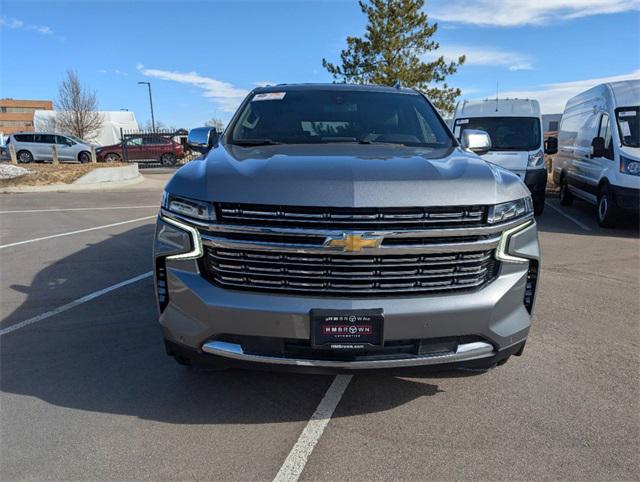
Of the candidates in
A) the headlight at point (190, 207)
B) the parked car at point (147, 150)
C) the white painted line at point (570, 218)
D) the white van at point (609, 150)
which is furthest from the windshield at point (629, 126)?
the parked car at point (147, 150)

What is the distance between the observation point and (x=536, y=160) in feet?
32.9

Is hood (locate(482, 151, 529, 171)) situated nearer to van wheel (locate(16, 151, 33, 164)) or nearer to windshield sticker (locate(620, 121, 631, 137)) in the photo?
windshield sticker (locate(620, 121, 631, 137))

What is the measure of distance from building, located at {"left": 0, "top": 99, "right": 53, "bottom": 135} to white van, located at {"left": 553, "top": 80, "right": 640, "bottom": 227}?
100 meters

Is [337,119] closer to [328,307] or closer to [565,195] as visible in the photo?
[328,307]

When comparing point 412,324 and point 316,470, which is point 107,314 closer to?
point 316,470

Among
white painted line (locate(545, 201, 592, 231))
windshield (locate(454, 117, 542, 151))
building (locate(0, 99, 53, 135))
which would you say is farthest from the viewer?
building (locate(0, 99, 53, 135))

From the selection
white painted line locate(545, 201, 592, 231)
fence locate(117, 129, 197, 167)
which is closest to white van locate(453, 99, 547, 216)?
white painted line locate(545, 201, 592, 231)

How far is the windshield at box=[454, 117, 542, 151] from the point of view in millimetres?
10492

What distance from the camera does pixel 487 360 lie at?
8.25 feet

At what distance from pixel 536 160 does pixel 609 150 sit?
1.42m

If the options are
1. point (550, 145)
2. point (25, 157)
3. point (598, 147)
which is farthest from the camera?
point (25, 157)

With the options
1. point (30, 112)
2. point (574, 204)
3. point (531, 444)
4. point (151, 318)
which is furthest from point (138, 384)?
point (30, 112)

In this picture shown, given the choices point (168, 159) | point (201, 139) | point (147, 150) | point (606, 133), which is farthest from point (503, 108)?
point (147, 150)

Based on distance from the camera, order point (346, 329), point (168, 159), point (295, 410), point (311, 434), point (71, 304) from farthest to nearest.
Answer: point (168, 159)
point (71, 304)
point (295, 410)
point (311, 434)
point (346, 329)
